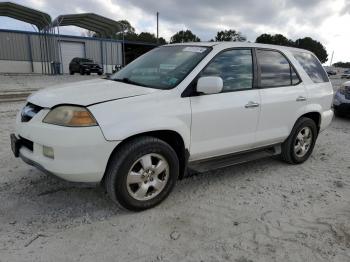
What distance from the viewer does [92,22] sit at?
89.7ft

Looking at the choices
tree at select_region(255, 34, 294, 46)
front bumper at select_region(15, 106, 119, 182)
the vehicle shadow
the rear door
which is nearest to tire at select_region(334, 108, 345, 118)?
the rear door

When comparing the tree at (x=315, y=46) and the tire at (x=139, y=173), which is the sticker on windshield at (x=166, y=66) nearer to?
the tire at (x=139, y=173)

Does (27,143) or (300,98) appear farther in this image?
(300,98)

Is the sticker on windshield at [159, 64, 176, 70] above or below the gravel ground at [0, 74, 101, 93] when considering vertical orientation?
above

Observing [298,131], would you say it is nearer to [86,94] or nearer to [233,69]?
[233,69]

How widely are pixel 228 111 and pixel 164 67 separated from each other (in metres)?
0.89

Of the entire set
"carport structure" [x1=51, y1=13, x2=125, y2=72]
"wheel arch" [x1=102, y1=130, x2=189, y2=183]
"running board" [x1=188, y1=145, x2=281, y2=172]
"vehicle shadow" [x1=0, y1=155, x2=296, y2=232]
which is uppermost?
"carport structure" [x1=51, y1=13, x2=125, y2=72]

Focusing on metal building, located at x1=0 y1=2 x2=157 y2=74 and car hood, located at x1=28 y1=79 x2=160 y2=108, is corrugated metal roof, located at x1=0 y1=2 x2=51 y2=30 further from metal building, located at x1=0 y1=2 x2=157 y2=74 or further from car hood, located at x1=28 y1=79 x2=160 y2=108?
car hood, located at x1=28 y1=79 x2=160 y2=108

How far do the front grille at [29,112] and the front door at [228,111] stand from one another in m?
1.55

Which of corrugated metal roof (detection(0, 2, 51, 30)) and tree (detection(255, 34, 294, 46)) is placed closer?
corrugated metal roof (detection(0, 2, 51, 30))

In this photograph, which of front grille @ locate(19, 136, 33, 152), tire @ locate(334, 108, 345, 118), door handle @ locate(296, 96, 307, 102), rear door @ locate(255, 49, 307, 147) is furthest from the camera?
tire @ locate(334, 108, 345, 118)

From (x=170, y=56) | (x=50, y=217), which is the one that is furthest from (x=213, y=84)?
(x=50, y=217)

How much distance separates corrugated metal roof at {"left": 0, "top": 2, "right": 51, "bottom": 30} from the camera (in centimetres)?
2367

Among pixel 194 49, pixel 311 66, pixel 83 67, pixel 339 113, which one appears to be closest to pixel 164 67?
pixel 194 49
